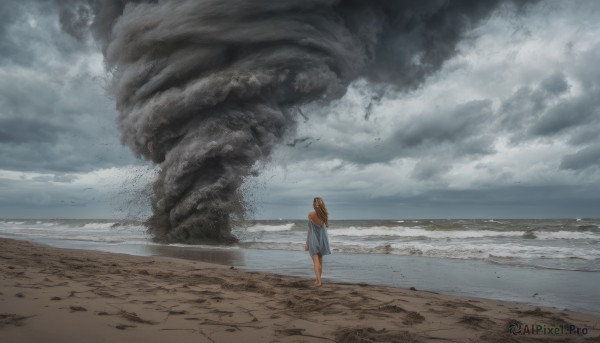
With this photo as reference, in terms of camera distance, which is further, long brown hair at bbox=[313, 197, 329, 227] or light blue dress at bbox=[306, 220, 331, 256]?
light blue dress at bbox=[306, 220, 331, 256]

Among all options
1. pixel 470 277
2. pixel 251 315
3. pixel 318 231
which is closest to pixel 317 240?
pixel 318 231

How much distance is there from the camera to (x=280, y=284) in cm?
679

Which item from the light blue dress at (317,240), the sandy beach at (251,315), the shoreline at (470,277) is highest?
the light blue dress at (317,240)

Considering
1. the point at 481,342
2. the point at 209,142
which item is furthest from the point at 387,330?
the point at 209,142

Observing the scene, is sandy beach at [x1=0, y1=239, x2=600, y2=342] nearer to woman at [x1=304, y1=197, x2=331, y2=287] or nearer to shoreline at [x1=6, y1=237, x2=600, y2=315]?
shoreline at [x1=6, y1=237, x2=600, y2=315]

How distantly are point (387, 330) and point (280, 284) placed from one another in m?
3.25

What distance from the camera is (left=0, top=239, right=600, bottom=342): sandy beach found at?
3422mm

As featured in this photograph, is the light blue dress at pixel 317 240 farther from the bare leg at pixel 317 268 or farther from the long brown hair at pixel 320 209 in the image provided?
the long brown hair at pixel 320 209

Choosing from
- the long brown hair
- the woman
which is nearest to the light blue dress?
the woman

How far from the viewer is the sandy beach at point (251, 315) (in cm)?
342

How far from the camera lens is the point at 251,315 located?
13.9 ft

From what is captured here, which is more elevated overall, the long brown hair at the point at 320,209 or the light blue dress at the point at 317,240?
the long brown hair at the point at 320,209

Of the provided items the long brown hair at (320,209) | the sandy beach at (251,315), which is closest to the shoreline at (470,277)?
the sandy beach at (251,315)

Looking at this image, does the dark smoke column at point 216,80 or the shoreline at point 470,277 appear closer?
the shoreline at point 470,277
